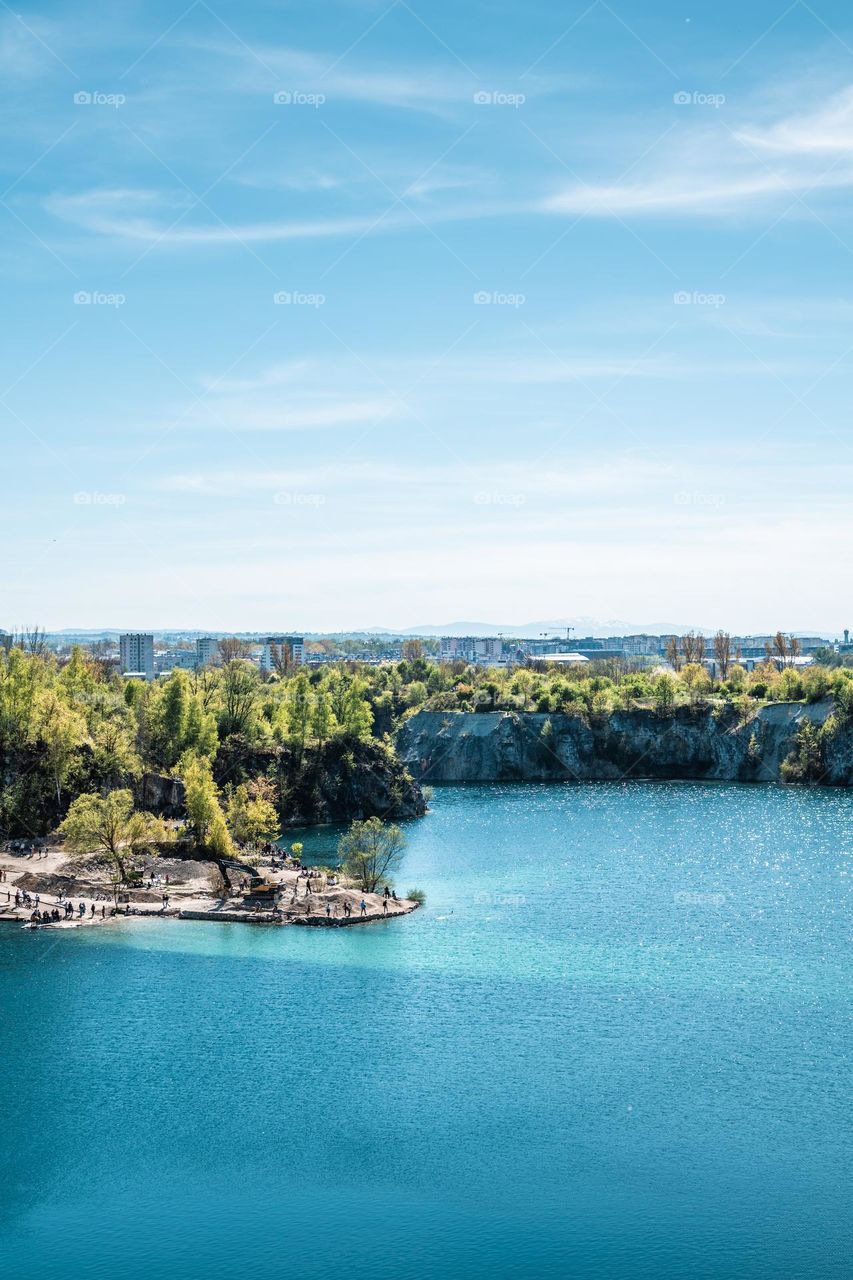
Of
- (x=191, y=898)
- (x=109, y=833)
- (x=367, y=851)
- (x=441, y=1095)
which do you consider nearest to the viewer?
(x=441, y=1095)

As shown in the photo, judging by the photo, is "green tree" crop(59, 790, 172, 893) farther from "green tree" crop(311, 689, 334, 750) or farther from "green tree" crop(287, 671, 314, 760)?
"green tree" crop(311, 689, 334, 750)

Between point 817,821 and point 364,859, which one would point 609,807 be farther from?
point 364,859

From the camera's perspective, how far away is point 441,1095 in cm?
4947

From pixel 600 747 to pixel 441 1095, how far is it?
126 metres

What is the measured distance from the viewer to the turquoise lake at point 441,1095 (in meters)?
38.8

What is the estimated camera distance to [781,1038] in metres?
55.9

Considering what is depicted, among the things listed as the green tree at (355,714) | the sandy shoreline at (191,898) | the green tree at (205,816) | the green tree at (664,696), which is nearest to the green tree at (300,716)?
the green tree at (355,714)

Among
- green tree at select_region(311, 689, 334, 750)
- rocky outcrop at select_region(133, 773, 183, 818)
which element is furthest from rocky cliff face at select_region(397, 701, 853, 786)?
rocky outcrop at select_region(133, 773, 183, 818)

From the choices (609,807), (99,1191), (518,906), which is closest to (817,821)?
(609,807)

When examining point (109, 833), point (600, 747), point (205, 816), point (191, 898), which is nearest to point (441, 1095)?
point (191, 898)

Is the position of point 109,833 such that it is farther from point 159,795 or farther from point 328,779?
point 328,779

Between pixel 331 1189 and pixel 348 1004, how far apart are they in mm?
18283

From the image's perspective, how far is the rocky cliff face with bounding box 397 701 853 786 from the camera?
167000 mm

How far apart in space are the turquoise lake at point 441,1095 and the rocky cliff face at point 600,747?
3299 inches
